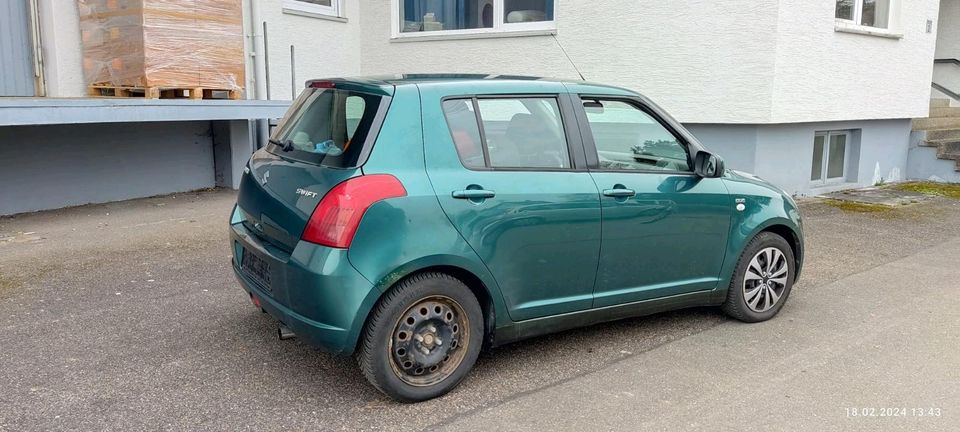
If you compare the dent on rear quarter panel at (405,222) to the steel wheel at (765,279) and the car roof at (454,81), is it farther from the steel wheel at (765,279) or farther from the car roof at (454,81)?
the steel wheel at (765,279)

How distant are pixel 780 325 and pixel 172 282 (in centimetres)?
432

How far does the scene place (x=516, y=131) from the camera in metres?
4.10

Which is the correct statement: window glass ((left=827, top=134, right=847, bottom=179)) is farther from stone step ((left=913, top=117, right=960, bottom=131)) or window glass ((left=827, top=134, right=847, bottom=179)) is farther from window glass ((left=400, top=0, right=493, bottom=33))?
window glass ((left=400, top=0, right=493, bottom=33))

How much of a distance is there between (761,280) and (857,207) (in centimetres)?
530

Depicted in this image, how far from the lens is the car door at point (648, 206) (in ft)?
14.1

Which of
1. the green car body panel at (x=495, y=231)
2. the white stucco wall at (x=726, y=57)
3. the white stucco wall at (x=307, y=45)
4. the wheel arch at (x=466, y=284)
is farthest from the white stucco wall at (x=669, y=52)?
the wheel arch at (x=466, y=284)

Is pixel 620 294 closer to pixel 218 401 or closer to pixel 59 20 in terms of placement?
pixel 218 401

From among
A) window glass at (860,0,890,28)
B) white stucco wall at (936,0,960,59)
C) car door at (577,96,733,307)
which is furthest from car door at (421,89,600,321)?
white stucco wall at (936,0,960,59)

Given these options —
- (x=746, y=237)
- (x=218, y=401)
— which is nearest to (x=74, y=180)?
(x=218, y=401)

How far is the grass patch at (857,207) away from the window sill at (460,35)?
13.8 feet

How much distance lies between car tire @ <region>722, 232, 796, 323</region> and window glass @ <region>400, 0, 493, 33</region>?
6804 mm

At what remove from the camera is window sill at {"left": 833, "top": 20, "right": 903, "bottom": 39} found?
9.88m

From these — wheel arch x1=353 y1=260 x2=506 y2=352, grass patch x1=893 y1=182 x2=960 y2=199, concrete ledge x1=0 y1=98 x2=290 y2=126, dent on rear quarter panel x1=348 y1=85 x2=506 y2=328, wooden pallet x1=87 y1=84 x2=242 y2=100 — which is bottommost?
grass patch x1=893 y1=182 x2=960 y2=199

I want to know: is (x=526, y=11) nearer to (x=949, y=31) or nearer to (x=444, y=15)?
(x=444, y=15)
